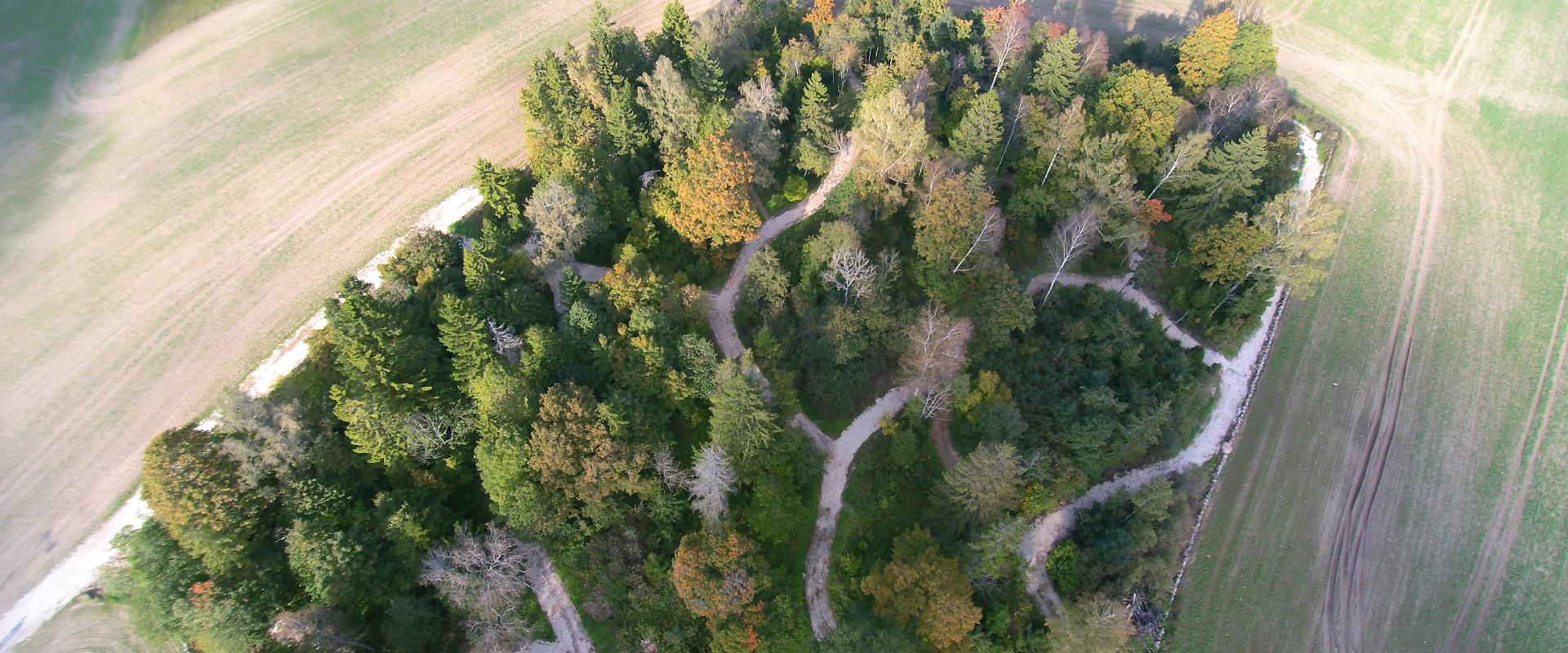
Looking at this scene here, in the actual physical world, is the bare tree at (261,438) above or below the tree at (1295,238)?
above

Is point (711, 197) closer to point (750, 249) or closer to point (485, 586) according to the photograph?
point (750, 249)

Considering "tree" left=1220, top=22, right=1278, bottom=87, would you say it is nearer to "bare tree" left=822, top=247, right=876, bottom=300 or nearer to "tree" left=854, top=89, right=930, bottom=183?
"tree" left=854, top=89, right=930, bottom=183

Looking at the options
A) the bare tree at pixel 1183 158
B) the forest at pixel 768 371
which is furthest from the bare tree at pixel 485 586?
the bare tree at pixel 1183 158

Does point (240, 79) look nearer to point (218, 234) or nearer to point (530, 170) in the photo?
point (218, 234)

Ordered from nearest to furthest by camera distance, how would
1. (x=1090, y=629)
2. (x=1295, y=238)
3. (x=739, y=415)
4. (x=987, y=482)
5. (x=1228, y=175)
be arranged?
(x=1090, y=629) < (x=987, y=482) < (x=739, y=415) < (x=1295, y=238) < (x=1228, y=175)

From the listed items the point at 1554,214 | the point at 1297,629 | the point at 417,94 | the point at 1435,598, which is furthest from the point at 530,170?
the point at 1554,214

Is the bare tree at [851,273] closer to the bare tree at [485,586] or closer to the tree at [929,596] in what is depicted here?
the tree at [929,596]

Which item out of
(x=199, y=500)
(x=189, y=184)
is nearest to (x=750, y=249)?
(x=199, y=500)
